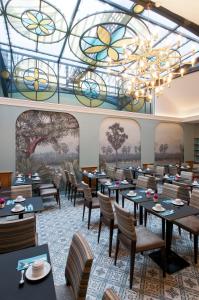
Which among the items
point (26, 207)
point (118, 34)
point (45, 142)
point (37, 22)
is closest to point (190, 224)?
point (26, 207)

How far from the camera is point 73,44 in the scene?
557 cm

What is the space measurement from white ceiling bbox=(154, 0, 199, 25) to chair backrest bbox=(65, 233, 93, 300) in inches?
178

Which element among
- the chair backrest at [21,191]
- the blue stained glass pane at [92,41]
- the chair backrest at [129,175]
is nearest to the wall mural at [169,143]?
the chair backrest at [129,175]

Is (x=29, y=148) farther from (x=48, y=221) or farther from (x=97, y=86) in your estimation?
→ (x=97, y=86)

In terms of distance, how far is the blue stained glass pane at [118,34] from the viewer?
15.7 ft

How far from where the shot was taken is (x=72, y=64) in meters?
6.98

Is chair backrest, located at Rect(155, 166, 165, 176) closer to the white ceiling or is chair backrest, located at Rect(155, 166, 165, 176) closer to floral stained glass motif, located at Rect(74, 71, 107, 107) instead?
floral stained glass motif, located at Rect(74, 71, 107, 107)

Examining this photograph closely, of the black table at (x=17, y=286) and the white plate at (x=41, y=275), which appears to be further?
the white plate at (x=41, y=275)

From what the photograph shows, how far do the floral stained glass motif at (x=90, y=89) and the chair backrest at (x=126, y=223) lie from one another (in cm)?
576

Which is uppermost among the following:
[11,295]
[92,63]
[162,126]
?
[92,63]

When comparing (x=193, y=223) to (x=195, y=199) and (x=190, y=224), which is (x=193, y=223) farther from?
(x=195, y=199)

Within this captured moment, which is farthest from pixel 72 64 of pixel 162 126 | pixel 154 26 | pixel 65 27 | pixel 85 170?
pixel 162 126

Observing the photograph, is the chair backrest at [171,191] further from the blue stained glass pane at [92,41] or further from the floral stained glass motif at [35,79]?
the floral stained glass motif at [35,79]

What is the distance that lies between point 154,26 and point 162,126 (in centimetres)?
496
